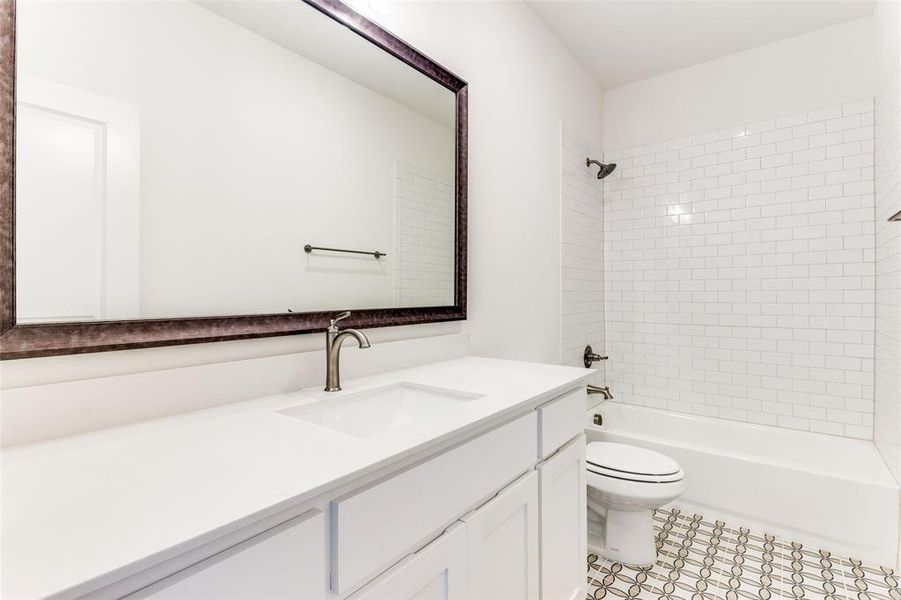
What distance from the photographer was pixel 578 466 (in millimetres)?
1478

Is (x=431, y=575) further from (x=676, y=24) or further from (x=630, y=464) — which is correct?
(x=676, y=24)

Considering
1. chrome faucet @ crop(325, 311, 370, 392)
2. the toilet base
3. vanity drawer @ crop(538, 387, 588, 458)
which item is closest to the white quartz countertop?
chrome faucet @ crop(325, 311, 370, 392)

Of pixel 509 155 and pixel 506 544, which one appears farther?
pixel 509 155

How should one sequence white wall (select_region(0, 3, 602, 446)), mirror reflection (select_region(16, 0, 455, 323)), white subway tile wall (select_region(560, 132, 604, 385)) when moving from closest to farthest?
mirror reflection (select_region(16, 0, 455, 323)) < white wall (select_region(0, 3, 602, 446)) < white subway tile wall (select_region(560, 132, 604, 385))

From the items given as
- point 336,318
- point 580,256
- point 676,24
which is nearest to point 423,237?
point 336,318

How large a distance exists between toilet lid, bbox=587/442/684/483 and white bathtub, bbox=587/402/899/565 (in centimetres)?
33

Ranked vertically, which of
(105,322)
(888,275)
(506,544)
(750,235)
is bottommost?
(506,544)

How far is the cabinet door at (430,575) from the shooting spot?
737 millimetres

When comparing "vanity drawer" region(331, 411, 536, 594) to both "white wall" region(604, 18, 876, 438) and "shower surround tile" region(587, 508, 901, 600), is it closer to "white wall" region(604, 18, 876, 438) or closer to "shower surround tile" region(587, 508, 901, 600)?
"shower surround tile" region(587, 508, 901, 600)

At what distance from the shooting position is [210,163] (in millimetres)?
1036

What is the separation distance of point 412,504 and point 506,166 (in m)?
1.66

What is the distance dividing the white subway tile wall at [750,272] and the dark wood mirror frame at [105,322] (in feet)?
6.95

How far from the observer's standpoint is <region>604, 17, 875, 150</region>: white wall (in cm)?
239

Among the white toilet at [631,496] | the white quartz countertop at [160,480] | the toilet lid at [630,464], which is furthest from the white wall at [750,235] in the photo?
the white quartz countertop at [160,480]
